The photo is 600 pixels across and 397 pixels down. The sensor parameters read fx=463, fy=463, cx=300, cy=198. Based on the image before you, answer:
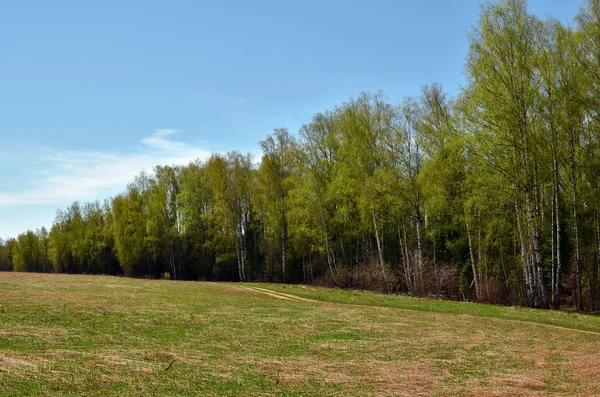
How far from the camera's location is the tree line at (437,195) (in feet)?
78.7

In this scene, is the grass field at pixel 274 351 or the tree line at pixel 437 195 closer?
the grass field at pixel 274 351

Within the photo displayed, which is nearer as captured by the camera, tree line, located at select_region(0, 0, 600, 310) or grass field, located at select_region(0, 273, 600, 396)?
grass field, located at select_region(0, 273, 600, 396)

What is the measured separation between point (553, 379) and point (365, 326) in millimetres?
6743

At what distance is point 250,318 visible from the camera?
51.8 ft

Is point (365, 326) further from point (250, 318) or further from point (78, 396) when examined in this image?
point (78, 396)

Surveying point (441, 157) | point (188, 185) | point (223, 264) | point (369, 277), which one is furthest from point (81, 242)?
point (441, 157)

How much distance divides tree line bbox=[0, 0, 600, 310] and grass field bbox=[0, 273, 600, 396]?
9471 mm

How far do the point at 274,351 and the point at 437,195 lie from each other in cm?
2289

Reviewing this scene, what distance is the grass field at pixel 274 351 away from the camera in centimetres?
803

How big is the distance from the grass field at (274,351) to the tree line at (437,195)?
9.47 meters

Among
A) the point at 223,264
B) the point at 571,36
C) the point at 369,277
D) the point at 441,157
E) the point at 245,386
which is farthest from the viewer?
the point at 223,264

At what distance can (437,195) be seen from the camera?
31312 mm

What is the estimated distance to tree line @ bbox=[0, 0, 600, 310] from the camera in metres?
24.0

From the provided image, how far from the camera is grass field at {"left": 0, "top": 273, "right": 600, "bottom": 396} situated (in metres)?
8.03
